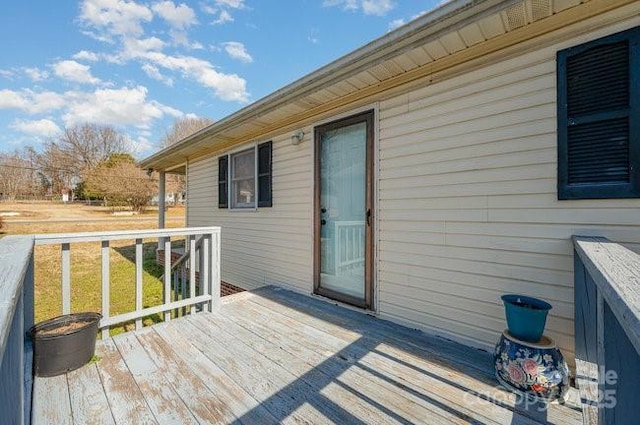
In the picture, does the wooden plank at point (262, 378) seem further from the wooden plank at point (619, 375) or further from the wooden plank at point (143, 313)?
the wooden plank at point (619, 375)

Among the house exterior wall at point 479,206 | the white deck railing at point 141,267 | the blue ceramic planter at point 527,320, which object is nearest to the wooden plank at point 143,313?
the white deck railing at point 141,267

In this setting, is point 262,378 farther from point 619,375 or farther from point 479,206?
point 479,206

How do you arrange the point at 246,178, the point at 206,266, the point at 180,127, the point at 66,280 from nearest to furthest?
the point at 66,280, the point at 206,266, the point at 246,178, the point at 180,127

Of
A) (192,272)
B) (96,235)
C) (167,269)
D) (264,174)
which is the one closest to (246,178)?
(264,174)

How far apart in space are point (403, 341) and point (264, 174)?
3062mm

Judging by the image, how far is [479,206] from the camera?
2406 mm

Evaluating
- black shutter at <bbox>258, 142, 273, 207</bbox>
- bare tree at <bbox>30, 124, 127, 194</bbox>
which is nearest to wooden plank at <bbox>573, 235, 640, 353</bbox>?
black shutter at <bbox>258, 142, 273, 207</bbox>

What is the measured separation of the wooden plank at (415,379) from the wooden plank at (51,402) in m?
1.37

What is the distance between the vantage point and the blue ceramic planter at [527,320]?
177 centimetres

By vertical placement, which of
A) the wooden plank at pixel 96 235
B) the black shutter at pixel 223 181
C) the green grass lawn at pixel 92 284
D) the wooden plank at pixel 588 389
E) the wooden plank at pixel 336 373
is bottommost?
the green grass lawn at pixel 92 284

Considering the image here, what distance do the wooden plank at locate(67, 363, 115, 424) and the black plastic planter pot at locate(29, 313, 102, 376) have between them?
0.08 metres

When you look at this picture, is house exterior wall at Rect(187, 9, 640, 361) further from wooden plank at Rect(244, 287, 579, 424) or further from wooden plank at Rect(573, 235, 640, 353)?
wooden plank at Rect(573, 235, 640, 353)

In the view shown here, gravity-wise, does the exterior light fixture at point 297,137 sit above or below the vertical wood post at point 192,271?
above

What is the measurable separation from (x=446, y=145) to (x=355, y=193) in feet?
3.60
